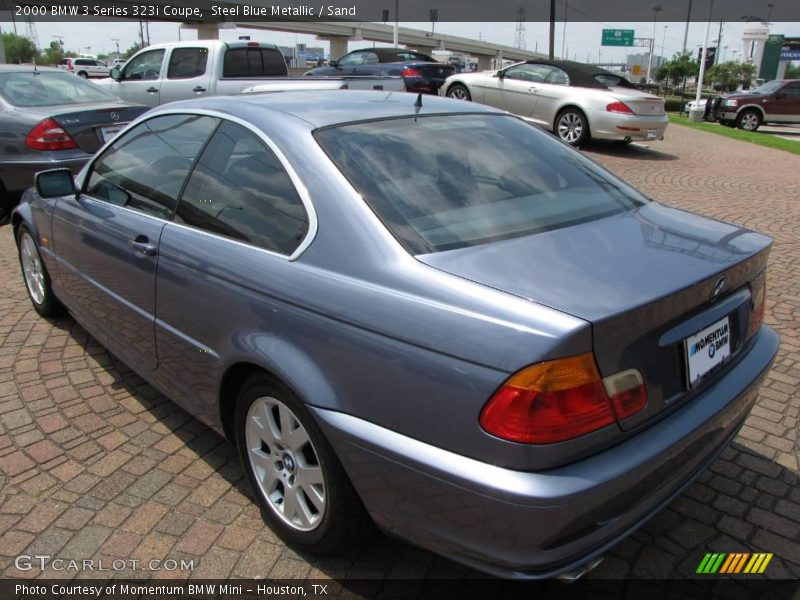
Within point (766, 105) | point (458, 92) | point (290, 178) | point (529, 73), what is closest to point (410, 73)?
point (458, 92)

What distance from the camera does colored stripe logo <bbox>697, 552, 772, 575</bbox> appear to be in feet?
7.90

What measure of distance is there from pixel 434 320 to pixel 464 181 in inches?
34.2

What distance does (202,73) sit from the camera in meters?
10.9

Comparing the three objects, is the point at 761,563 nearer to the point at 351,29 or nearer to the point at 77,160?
the point at 77,160

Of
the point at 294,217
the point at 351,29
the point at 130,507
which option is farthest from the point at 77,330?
the point at 351,29

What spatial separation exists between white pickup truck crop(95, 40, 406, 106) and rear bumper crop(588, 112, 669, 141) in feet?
11.8

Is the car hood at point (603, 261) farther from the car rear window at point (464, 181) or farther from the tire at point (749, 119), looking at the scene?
the tire at point (749, 119)

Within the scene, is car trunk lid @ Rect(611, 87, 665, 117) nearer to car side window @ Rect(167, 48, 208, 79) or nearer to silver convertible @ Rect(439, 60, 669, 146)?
silver convertible @ Rect(439, 60, 669, 146)

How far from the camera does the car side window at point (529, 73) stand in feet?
41.1

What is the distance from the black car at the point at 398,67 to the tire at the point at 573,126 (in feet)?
11.7

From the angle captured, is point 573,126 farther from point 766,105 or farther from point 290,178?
point 766,105

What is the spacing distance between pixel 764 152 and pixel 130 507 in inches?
609

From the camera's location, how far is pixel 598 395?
182cm

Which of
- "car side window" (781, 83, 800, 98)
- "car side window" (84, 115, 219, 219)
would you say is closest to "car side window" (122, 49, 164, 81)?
"car side window" (84, 115, 219, 219)
